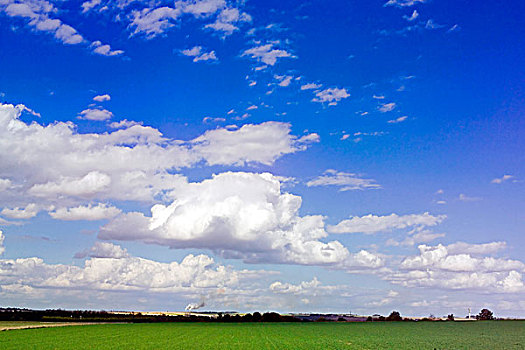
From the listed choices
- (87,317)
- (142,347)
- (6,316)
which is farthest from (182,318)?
(142,347)

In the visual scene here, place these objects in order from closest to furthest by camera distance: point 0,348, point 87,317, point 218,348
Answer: point 0,348
point 218,348
point 87,317

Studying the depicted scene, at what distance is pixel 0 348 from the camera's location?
221ft

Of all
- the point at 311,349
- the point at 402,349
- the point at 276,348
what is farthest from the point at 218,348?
the point at 402,349

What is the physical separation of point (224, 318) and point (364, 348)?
13334cm

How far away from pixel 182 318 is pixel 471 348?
14164 centimetres

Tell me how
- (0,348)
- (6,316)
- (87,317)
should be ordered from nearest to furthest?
1. (0,348)
2. (6,316)
3. (87,317)

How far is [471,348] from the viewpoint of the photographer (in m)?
73.3

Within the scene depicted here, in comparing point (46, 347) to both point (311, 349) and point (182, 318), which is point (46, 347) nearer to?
point (311, 349)

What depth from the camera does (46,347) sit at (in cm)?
6919

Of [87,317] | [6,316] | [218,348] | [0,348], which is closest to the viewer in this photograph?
[0,348]

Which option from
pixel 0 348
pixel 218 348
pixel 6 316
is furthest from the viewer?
pixel 6 316

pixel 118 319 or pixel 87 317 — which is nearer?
pixel 118 319

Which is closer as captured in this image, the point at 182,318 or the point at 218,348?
the point at 218,348

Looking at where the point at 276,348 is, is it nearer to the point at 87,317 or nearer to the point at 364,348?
the point at 364,348
